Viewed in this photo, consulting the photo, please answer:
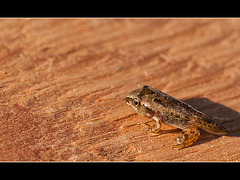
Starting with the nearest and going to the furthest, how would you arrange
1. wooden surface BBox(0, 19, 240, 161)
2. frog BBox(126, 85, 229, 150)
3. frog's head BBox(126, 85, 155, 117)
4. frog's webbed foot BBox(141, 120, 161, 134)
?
wooden surface BBox(0, 19, 240, 161)
frog's webbed foot BBox(141, 120, 161, 134)
frog BBox(126, 85, 229, 150)
frog's head BBox(126, 85, 155, 117)

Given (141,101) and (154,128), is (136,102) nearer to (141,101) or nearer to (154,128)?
(141,101)

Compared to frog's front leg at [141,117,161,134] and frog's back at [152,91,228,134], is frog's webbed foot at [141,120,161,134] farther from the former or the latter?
frog's back at [152,91,228,134]

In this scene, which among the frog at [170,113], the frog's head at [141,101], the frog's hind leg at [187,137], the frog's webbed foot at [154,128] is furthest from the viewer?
the frog's head at [141,101]

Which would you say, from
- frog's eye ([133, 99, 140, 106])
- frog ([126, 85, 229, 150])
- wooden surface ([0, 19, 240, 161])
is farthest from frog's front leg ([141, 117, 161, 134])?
frog's eye ([133, 99, 140, 106])

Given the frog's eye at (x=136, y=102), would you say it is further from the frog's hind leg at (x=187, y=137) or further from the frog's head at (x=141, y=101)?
the frog's hind leg at (x=187, y=137)

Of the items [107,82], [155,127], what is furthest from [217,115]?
[107,82]

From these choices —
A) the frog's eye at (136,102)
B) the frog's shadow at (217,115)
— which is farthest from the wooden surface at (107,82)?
the frog's eye at (136,102)

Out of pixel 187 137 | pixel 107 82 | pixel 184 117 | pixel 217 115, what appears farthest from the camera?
pixel 107 82

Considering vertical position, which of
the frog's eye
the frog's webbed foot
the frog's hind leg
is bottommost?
the frog's hind leg
